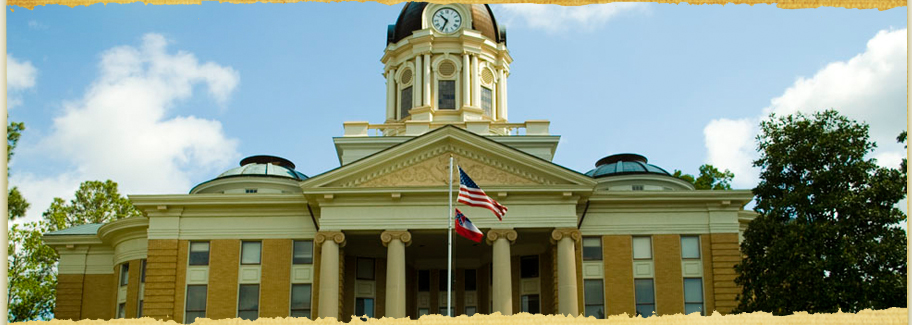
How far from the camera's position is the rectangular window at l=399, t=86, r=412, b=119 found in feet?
141

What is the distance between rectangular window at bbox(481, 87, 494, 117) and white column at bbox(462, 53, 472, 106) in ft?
3.18

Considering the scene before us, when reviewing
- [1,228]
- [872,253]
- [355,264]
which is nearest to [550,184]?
[355,264]

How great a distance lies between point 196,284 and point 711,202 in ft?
63.3

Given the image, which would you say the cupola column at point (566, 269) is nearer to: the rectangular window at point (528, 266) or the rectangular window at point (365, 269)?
the rectangular window at point (528, 266)

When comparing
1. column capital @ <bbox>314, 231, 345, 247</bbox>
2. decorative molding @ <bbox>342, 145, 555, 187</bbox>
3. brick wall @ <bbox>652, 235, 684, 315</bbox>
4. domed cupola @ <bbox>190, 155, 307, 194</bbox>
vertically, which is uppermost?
domed cupola @ <bbox>190, 155, 307, 194</bbox>

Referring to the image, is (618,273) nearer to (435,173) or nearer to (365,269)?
(435,173)

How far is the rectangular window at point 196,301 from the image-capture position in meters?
31.9

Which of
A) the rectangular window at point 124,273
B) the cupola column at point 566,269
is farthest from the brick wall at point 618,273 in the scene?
the rectangular window at point 124,273

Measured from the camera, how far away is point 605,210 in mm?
32750

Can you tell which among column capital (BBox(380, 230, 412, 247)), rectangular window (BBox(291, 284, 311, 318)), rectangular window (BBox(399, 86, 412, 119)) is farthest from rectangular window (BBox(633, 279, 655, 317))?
rectangular window (BBox(399, 86, 412, 119))

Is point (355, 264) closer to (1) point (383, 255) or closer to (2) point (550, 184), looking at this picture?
(1) point (383, 255)

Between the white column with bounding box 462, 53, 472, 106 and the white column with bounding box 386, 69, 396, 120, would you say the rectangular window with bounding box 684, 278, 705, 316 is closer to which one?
the white column with bounding box 462, 53, 472, 106

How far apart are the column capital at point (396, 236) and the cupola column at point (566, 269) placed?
16.8ft

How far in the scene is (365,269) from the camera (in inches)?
1368
